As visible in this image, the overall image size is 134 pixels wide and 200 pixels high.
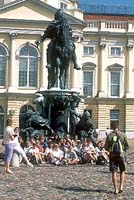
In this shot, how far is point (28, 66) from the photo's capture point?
59.7 metres

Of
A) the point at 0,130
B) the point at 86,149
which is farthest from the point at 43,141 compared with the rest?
the point at 0,130

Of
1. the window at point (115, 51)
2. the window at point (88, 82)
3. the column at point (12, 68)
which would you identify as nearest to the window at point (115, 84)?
the window at point (115, 51)

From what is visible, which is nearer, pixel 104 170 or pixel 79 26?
pixel 104 170

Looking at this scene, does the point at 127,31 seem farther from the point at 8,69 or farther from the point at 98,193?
the point at 98,193

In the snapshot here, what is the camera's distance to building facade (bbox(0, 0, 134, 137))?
59.0 m

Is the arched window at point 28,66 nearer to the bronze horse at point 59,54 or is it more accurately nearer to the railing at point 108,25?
the railing at point 108,25

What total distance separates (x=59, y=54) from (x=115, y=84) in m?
42.9

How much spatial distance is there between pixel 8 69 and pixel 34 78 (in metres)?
2.77

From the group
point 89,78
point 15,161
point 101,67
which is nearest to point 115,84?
point 101,67

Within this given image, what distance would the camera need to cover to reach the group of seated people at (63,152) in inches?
778

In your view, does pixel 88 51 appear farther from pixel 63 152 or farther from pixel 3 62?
pixel 63 152

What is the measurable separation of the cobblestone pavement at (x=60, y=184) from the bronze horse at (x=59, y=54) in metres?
4.28

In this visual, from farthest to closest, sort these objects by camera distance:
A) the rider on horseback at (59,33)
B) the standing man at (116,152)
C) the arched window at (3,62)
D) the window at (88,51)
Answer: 1. the window at (88,51)
2. the arched window at (3,62)
3. the rider on horseback at (59,33)
4. the standing man at (116,152)

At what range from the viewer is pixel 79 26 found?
199ft
